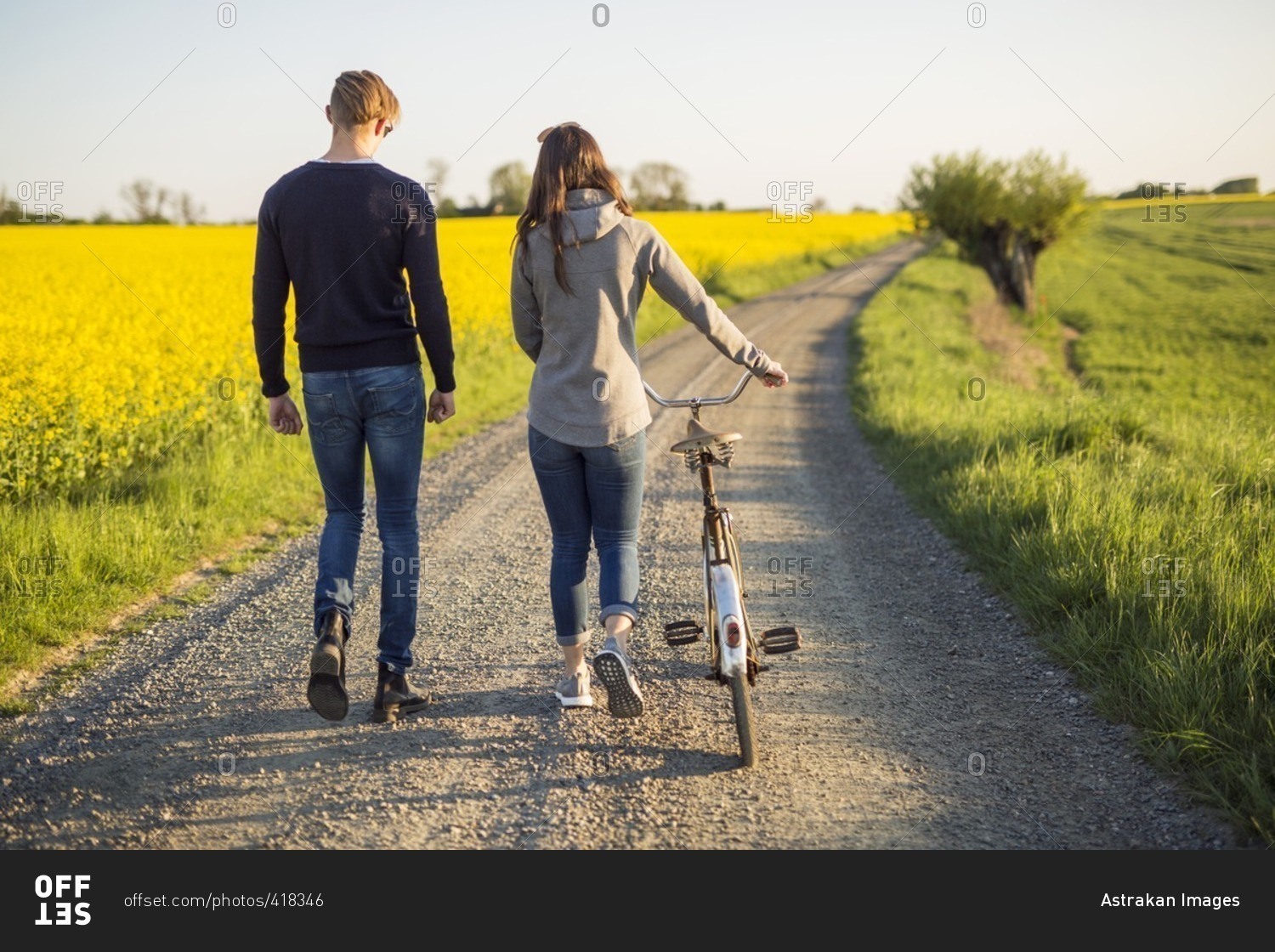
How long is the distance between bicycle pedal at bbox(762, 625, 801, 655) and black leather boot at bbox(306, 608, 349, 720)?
151 cm

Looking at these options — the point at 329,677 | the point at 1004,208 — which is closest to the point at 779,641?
the point at 329,677

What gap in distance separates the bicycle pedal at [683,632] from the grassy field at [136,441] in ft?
8.15

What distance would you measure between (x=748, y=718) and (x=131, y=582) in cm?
353

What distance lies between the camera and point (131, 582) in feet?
17.5

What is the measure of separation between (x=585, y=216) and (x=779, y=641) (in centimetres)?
166

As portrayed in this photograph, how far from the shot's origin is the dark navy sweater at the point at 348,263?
3.57 metres

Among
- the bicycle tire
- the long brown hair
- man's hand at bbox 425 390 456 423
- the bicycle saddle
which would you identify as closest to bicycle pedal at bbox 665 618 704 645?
the bicycle tire

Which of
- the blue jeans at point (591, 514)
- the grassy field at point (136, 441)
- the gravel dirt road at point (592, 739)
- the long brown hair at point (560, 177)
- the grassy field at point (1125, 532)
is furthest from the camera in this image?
the grassy field at point (136, 441)

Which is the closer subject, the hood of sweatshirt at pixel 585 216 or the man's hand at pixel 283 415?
the hood of sweatshirt at pixel 585 216

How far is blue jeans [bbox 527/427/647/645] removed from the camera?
363cm

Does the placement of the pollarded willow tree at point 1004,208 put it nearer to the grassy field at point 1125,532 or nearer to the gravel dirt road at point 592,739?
the grassy field at point 1125,532

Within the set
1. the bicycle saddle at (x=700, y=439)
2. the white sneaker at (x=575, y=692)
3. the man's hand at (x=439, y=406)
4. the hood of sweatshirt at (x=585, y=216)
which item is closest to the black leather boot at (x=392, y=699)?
the white sneaker at (x=575, y=692)
